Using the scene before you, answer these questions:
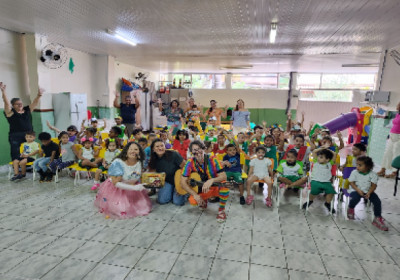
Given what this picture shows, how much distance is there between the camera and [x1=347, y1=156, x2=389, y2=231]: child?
355 centimetres

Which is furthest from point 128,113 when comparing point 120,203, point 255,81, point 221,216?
point 255,81

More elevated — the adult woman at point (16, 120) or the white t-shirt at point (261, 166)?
the adult woman at point (16, 120)

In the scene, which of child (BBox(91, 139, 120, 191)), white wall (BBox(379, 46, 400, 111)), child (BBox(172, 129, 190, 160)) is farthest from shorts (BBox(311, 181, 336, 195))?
white wall (BBox(379, 46, 400, 111))

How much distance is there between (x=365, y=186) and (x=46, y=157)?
5.76 metres

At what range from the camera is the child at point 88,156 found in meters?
4.81

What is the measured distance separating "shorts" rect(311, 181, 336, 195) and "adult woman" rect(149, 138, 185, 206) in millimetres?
2081

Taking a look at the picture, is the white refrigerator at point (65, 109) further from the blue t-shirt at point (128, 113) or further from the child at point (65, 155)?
the child at point (65, 155)

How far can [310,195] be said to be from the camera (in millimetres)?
4016

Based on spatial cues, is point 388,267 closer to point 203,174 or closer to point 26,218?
point 203,174

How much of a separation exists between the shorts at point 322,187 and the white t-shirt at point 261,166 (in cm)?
74

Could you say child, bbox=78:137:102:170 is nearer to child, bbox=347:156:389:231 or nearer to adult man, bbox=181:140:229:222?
adult man, bbox=181:140:229:222

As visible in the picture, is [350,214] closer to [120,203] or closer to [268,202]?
[268,202]

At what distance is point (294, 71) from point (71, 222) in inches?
535

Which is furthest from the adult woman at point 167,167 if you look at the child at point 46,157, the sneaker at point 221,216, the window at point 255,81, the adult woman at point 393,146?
the window at point 255,81
